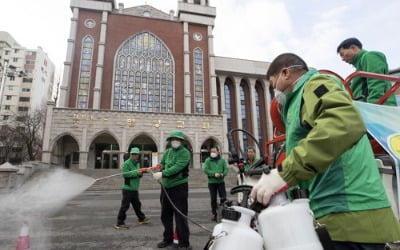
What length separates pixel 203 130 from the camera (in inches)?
1089

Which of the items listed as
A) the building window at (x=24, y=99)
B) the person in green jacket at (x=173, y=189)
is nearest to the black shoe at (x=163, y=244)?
the person in green jacket at (x=173, y=189)

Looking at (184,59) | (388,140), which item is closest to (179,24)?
(184,59)

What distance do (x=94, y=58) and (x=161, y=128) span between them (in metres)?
13.5

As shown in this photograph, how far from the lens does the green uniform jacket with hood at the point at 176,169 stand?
152 inches

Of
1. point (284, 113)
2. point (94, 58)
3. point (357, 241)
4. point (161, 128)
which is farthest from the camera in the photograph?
point (94, 58)

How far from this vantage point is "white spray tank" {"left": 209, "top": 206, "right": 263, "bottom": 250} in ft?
3.12

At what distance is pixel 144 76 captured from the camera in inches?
1234

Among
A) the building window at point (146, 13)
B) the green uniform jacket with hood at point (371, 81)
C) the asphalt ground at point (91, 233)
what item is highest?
the building window at point (146, 13)

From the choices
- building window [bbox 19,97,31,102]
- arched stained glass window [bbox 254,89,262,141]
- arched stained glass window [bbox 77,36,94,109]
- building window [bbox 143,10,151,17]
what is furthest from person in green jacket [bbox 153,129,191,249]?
building window [bbox 19,97,31,102]

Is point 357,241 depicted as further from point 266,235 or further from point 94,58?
point 94,58

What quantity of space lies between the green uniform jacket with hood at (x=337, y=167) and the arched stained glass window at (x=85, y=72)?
102 feet

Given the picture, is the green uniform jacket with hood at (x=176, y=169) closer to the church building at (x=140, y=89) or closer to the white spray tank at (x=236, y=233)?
the white spray tank at (x=236, y=233)

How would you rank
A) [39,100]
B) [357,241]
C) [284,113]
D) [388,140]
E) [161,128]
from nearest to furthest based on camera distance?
[357,241] < [284,113] < [388,140] < [161,128] < [39,100]

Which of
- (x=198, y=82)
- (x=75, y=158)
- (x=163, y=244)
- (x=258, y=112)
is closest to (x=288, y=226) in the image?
(x=163, y=244)
